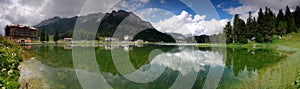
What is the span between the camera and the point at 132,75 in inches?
521

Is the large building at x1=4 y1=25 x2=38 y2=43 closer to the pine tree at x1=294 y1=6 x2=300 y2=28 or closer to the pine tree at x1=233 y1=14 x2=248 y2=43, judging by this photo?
the pine tree at x1=233 y1=14 x2=248 y2=43

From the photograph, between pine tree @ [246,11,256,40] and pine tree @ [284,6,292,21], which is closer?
pine tree @ [246,11,256,40]

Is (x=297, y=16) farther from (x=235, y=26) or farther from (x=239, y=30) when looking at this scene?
(x=239, y=30)

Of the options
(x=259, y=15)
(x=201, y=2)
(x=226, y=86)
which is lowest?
(x=226, y=86)

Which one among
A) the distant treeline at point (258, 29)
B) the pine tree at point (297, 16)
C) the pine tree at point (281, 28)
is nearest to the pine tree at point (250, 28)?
the distant treeline at point (258, 29)

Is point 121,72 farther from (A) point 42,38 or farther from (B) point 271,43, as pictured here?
(A) point 42,38

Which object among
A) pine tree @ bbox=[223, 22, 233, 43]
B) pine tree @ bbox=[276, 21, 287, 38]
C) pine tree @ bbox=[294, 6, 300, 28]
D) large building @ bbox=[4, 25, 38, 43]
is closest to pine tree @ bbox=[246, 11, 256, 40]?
pine tree @ bbox=[223, 22, 233, 43]

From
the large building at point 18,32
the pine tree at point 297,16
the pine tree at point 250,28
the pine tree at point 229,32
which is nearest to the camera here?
the pine tree at point 250,28

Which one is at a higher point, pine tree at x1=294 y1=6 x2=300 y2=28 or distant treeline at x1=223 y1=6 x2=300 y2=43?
pine tree at x1=294 y1=6 x2=300 y2=28

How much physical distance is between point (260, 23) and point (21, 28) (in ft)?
229

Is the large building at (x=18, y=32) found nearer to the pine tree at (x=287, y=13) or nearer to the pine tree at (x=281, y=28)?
the pine tree at (x=281, y=28)

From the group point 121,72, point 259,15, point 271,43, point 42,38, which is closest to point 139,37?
point 42,38

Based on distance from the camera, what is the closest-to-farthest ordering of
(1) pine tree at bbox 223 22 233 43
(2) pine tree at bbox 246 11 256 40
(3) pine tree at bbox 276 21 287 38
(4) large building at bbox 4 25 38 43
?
(2) pine tree at bbox 246 11 256 40
(3) pine tree at bbox 276 21 287 38
(1) pine tree at bbox 223 22 233 43
(4) large building at bbox 4 25 38 43

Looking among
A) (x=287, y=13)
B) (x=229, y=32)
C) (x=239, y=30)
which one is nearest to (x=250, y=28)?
(x=239, y=30)
